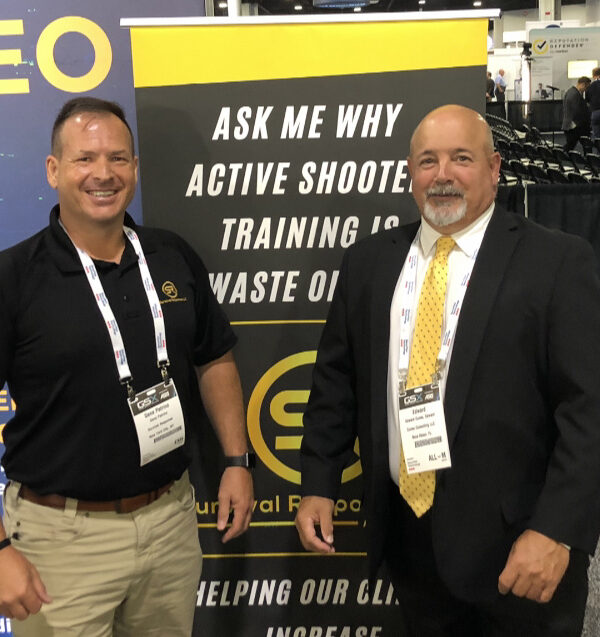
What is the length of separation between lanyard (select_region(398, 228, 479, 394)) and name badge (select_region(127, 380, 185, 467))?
0.55 m

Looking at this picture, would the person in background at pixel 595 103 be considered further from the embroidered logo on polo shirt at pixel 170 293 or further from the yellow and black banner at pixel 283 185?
the embroidered logo on polo shirt at pixel 170 293

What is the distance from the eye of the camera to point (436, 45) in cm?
203

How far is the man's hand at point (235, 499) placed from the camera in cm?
186

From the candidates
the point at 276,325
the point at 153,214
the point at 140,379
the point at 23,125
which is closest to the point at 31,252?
the point at 140,379

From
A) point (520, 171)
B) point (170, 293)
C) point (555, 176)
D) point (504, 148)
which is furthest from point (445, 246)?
point (504, 148)

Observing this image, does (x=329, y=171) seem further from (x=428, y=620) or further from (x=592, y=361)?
(x=428, y=620)

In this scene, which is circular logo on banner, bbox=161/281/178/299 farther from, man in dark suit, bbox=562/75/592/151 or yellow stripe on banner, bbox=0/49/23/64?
man in dark suit, bbox=562/75/592/151

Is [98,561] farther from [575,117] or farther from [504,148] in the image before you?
[575,117]

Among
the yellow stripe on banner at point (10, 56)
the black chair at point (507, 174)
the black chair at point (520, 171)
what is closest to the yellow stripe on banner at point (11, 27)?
the yellow stripe on banner at point (10, 56)

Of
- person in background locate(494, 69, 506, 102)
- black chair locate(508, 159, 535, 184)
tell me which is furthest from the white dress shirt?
person in background locate(494, 69, 506, 102)

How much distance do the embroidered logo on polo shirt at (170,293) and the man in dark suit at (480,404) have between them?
1.40ft

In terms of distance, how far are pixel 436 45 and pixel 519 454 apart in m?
1.23

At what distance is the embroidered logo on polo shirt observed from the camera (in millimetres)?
1682

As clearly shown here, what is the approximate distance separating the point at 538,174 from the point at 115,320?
670 centimetres
